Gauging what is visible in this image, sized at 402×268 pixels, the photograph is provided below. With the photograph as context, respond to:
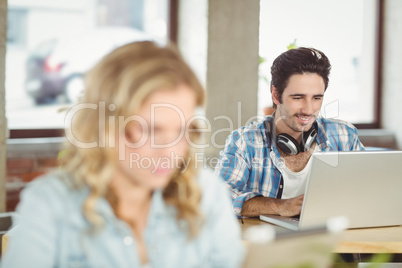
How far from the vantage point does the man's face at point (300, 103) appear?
242 centimetres

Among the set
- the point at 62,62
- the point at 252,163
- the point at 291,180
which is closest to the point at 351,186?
the point at 291,180

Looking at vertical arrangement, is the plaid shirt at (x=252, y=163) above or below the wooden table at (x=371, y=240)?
above

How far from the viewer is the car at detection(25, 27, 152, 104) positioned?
405cm

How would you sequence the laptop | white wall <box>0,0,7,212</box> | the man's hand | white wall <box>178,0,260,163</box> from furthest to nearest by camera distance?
white wall <box>178,0,260,163</box> < white wall <box>0,0,7,212</box> < the man's hand < the laptop

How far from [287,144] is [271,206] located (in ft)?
0.99

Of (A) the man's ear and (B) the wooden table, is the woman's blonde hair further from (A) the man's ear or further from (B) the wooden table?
(A) the man's ear

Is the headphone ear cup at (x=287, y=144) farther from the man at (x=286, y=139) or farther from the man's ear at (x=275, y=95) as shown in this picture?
the man's ear at (x=275, y=95)

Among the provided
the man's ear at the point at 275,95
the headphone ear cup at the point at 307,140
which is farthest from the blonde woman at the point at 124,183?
the man's ear at the point at 275,95

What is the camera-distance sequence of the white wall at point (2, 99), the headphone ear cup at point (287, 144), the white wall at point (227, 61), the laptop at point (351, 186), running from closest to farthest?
the laptop at point (351, 186) → the headphone ear cup at point (287, 144) → the white wall at point (2, 99) → the white wall at point (227, 61)

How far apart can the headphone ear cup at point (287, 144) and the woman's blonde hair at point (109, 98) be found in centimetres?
116

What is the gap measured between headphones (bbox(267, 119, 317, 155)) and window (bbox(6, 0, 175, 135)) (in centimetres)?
192

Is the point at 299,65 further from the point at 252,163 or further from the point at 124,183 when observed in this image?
the point at 124,183

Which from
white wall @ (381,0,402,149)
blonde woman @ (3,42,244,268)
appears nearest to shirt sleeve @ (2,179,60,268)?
blonde woman @ (3,42,244,268)

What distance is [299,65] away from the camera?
8.05 ft
